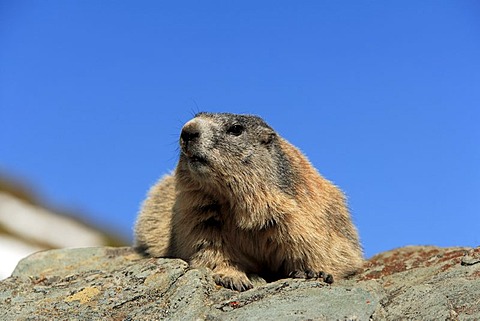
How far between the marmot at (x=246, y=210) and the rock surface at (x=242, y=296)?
43 centimetres

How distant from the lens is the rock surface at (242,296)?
7398mm

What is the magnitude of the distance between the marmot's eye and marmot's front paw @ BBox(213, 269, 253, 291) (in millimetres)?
2053

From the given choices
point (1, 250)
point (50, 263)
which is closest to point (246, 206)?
point (50, 263)

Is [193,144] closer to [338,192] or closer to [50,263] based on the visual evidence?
[338,192]

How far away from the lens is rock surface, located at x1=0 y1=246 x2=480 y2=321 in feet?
24.3

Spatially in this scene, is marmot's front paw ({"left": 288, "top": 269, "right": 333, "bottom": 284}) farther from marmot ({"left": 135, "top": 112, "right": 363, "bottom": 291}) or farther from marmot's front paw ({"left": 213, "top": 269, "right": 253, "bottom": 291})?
marmot's front paw ({"left": 213, "top": 269, "right": 253, "bottom": 291})

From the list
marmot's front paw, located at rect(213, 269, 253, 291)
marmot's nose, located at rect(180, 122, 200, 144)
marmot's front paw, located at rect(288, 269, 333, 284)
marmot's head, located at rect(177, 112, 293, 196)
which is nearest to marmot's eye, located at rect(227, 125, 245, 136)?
marmot's head, located at rect(177, 112, 293, 196)

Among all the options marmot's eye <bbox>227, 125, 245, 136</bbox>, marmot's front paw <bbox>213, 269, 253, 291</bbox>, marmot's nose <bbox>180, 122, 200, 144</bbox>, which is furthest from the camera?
marmot's eye <bbox>227, 125, 245, 136</bbox>

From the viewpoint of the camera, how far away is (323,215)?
9.90 meters

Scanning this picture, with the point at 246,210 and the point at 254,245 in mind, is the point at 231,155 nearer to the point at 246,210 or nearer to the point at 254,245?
the point at 246,210

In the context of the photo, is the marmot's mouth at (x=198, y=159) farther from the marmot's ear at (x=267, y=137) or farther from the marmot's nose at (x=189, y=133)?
the marmot's ear at (x=267, y=137)

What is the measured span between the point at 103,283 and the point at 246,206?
2.20 meters

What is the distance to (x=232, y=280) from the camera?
866 centimetres

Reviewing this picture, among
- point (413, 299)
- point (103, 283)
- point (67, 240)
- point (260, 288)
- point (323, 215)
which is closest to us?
point (413, 299)
